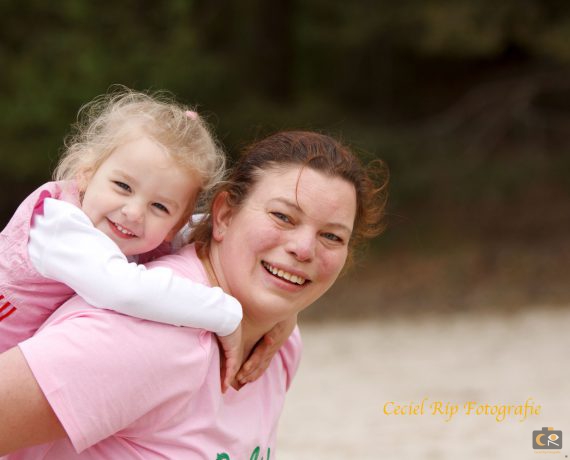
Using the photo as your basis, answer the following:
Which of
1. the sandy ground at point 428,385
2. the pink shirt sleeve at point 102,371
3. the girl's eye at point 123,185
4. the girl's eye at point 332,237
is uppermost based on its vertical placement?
the sandy ground at point 428,385

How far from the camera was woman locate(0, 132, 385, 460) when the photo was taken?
5.76ft

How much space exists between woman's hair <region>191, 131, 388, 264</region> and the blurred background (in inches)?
306

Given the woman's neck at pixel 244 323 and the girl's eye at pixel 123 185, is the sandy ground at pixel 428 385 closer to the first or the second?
the woman's neck at pixel 244 323

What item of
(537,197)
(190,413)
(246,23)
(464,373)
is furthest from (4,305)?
(246,23)

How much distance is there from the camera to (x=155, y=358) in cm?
180

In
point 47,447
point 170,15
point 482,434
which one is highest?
point 170,15

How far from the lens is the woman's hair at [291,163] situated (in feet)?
7.18

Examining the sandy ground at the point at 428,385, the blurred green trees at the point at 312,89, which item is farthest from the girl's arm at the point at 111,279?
the blurred green trees at the point at 312,89

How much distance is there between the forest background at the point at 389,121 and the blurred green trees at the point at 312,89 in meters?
0.03

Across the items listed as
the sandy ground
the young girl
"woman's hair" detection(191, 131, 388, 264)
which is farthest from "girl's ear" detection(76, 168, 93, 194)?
the sandy ground

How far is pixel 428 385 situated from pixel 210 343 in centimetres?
696

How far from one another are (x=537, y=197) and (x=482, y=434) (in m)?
8.50

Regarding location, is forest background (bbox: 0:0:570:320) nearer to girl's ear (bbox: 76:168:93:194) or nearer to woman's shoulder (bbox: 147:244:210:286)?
girl's ear (bbox: 76:168:93:194)

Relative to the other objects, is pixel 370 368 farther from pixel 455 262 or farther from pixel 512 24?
pixel 512 24
